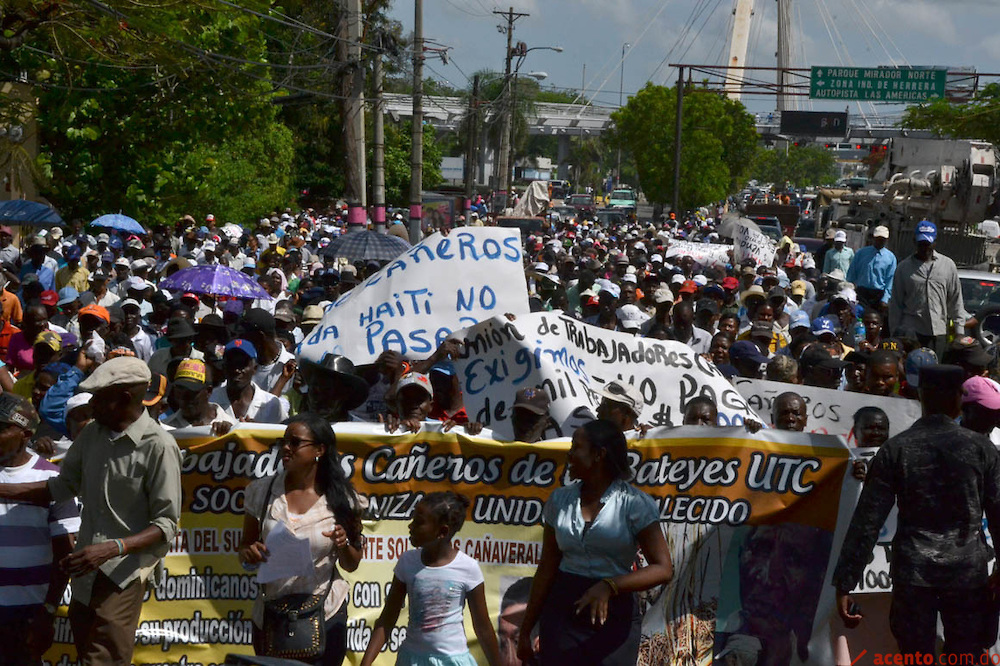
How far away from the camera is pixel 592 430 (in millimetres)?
4668

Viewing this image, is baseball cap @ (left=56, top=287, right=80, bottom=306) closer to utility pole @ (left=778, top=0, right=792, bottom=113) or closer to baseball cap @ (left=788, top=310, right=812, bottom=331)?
baseball cap @ (left=788, top=310, right=812, bottom=331)

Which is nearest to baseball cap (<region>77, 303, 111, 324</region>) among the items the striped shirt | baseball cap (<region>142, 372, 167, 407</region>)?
baseball cap (<region>142, 372, 167, 407</region>)

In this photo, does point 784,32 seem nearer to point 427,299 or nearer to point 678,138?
point 678,138

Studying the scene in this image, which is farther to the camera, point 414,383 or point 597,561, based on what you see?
point 414,383

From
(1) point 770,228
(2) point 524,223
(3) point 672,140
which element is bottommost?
(2) point 524,223

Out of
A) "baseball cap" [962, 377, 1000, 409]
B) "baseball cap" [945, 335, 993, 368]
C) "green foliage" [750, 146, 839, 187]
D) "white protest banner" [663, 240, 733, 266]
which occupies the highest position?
"baseball cap" [962, 377, 1000, 409]

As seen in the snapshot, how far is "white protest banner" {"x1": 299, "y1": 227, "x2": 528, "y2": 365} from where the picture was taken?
7.76m

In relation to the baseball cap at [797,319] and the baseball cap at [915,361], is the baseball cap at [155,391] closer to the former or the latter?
the baseball cap at [915,361]

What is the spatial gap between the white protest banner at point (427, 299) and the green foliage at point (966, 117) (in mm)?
30138

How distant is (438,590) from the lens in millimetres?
4828

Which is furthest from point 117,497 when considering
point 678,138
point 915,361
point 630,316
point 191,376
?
point 678,138

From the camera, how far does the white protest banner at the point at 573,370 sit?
7.04 m

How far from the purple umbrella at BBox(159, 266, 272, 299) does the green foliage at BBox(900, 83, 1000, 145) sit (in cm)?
2762

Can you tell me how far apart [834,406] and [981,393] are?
1354 mm
